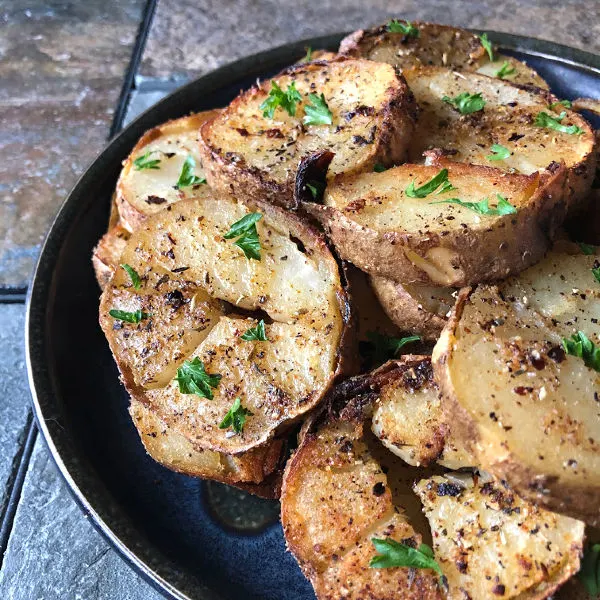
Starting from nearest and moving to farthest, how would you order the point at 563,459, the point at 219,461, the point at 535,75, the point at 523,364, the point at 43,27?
the point at 563,459 → the point at 523,364 → the point at 219,461 → the point at 535,75 → the point at 43,27

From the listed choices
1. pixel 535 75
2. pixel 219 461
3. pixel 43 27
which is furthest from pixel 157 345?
pixel 43 27

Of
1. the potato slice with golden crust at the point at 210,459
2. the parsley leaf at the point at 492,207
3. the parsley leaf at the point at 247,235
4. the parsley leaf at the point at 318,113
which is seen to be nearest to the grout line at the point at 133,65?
the parsley leaf at the point at 318,113

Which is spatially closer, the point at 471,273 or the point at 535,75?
the point at 471,273

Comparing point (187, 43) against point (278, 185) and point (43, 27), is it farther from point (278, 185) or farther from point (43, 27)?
point (278, 185)

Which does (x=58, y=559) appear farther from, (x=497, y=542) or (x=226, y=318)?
(x=497, y=542)

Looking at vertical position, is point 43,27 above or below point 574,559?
below

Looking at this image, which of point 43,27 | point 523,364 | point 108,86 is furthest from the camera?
Result: point 43,27

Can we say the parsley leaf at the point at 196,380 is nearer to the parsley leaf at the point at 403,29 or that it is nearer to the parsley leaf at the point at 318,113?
the parsley leaf at the point at 318,113
